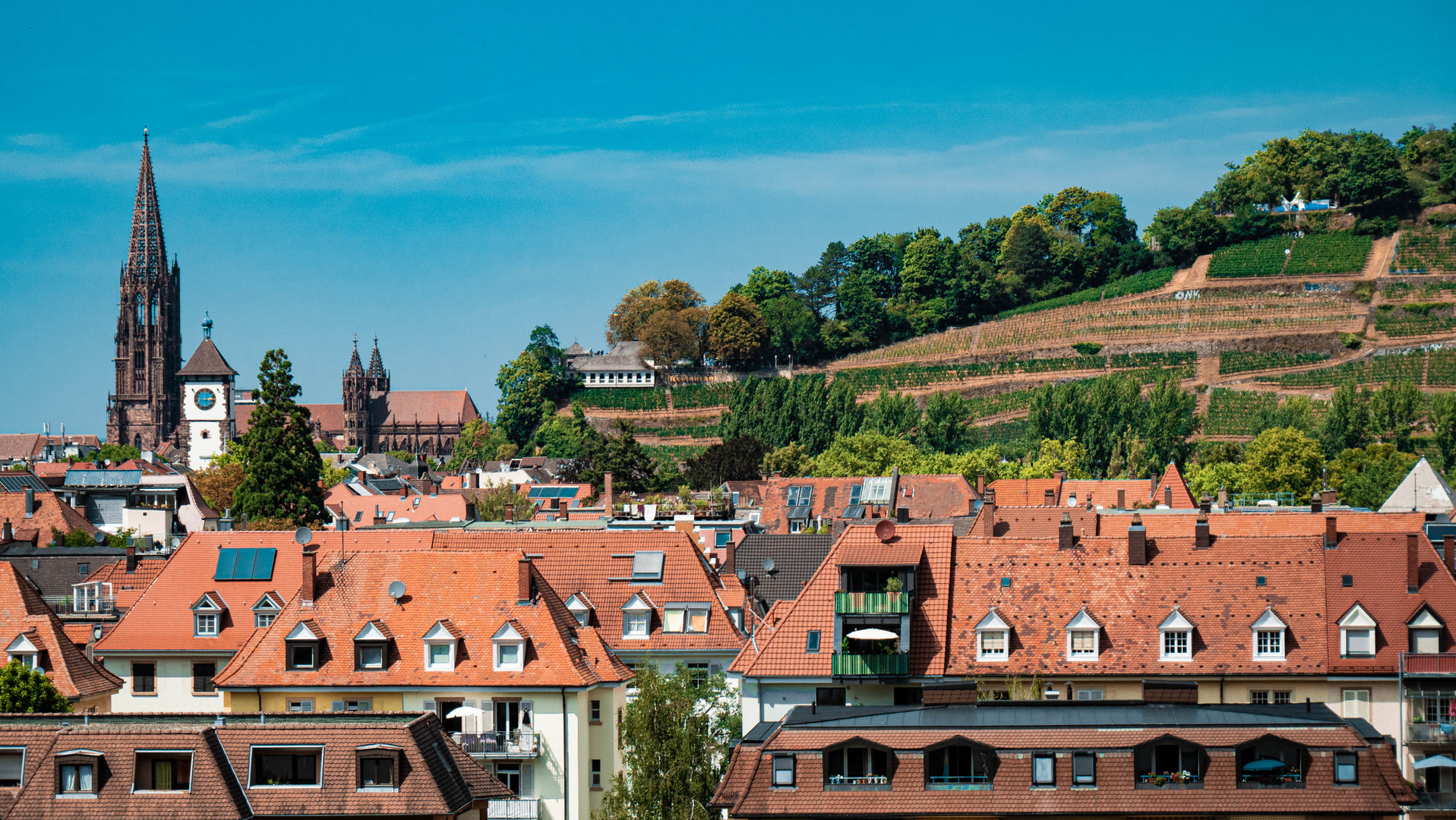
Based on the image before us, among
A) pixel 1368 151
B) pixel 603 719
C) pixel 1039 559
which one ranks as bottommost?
pixel 603 719

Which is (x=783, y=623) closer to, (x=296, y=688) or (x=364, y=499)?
(x=296, y=688)

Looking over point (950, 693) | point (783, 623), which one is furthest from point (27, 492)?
point (950, 693)

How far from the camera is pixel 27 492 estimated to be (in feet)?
298

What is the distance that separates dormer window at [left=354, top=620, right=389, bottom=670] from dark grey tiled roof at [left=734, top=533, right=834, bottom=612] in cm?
1533

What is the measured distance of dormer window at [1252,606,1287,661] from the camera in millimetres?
42719

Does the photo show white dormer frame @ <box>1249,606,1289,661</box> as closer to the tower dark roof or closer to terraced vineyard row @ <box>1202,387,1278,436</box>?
terraced vineyard row @ <box>1202,387,1278,436</box>

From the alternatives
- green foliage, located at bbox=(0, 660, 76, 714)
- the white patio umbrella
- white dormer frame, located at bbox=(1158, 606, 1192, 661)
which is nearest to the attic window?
the white patio umbrella

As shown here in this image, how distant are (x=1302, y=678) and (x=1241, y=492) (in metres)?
69.9

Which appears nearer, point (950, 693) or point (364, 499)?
point (950, 693)

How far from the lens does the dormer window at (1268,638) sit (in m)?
42.7

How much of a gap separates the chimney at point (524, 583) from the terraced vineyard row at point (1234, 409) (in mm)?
105517

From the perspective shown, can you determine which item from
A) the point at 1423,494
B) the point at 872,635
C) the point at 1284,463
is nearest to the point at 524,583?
the point at 872,635

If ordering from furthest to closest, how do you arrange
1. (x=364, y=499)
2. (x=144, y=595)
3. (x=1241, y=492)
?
1. (x=364, y=499)
2. (x=1241, y=492)
3. (x=144, y=595)

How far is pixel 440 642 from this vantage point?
44000 mm
